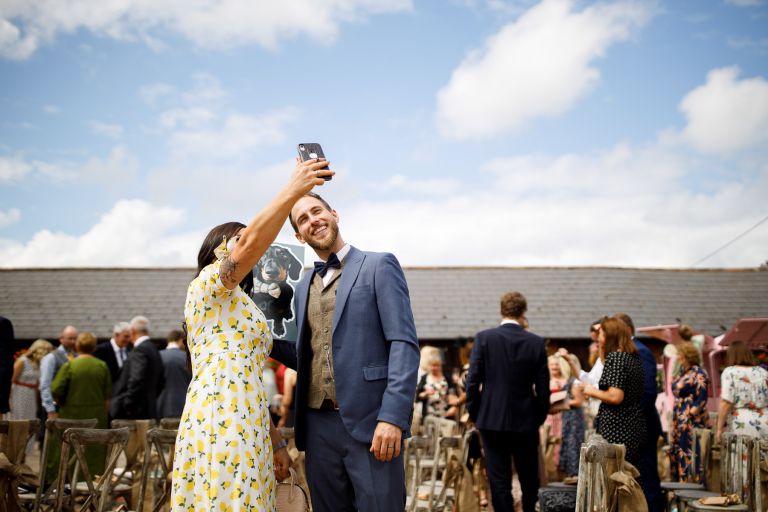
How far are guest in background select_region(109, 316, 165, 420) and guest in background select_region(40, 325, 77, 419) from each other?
1348mm

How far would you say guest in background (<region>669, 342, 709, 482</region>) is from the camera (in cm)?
731

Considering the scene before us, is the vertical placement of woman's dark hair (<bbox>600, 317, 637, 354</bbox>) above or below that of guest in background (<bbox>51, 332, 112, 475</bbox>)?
above

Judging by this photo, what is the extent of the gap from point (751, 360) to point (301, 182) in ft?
19.8

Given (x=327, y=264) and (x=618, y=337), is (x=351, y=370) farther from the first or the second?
(x=618, y=337)

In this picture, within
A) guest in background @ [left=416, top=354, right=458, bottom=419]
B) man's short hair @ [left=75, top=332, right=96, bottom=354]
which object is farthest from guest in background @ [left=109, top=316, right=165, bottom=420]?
guest in background @ [left=416, top=354, right=458, bottom=419]

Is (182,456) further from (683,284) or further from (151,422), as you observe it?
(683,284)

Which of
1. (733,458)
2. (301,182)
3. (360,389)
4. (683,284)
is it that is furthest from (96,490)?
(683,284)

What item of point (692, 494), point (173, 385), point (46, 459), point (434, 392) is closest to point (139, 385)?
point (173, 385)

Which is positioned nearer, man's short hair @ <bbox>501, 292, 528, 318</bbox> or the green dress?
man's short hair @ <bbox>501, 292, 528, 318</bbox>

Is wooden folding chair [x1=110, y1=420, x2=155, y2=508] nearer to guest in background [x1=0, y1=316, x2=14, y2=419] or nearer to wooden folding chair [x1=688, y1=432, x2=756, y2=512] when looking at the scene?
guest in background [x1=0, y1=316, x2=14, y2=419]

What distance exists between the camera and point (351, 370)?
2.72 metres

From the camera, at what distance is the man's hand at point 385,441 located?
8.41ft

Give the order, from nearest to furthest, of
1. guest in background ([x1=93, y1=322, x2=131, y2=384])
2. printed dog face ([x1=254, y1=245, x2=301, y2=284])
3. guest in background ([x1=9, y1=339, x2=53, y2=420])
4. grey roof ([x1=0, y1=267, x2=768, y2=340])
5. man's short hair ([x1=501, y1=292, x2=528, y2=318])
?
printed dog face ([x1=254, y1=245, x2=301, y2=284]) < man's short hair ([x1=501, y1=292, x2=528, y2=318]) < guest in background ([x1=93, y1=322, x2=131, y2=384]) < guest in background ([x1=9, y1=339, x2=53, y2=420]) < grey roof ([x1=0, y1=267, x2=768, y2=340])

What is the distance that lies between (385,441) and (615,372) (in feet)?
11.0
